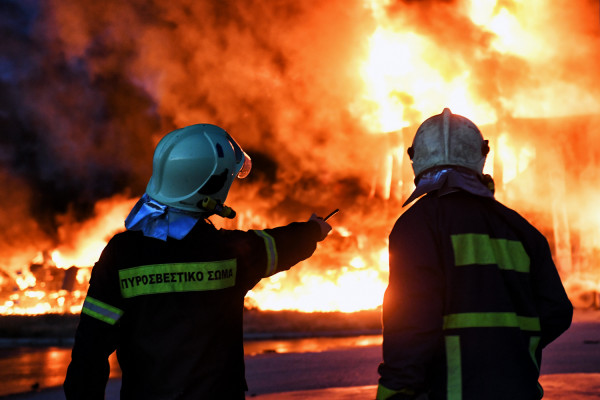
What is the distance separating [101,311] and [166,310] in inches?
10.1

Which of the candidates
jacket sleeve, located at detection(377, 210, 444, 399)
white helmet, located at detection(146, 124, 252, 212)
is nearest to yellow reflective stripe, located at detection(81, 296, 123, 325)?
white helmet, located at detection(146, 124, 252, 212)

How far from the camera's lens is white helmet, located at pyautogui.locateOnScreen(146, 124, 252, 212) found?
8.14ft

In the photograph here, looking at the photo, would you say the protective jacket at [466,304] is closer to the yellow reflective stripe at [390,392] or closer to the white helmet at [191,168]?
the yellow reflective stripe at [390,392]

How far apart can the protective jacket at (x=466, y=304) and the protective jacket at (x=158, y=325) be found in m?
0.73

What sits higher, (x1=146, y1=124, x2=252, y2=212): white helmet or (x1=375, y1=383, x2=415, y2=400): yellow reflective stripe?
(x1=146, y1=124, x2=252, y2=212): white helmet

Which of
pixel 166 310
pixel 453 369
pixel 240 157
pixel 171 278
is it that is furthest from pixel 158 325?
pixel 453 369

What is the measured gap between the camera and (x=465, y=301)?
6.35 feet

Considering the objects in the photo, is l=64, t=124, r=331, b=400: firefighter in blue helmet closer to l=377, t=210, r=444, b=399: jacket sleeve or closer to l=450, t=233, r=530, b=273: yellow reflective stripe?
l=377, t=210, r=444, b=399: jacket sleeve

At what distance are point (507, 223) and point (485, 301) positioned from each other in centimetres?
38

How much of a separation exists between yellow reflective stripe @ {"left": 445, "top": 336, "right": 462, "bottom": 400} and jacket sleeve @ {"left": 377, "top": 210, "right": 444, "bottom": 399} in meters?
0.04

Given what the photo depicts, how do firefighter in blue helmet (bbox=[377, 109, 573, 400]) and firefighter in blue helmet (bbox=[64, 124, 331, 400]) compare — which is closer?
firefighter in blue helmet (bbox=[377, 109, 573, 400])

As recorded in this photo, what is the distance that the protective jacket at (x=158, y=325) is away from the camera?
212cm

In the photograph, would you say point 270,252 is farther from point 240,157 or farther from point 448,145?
point 448,145

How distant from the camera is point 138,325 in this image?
217 cm
